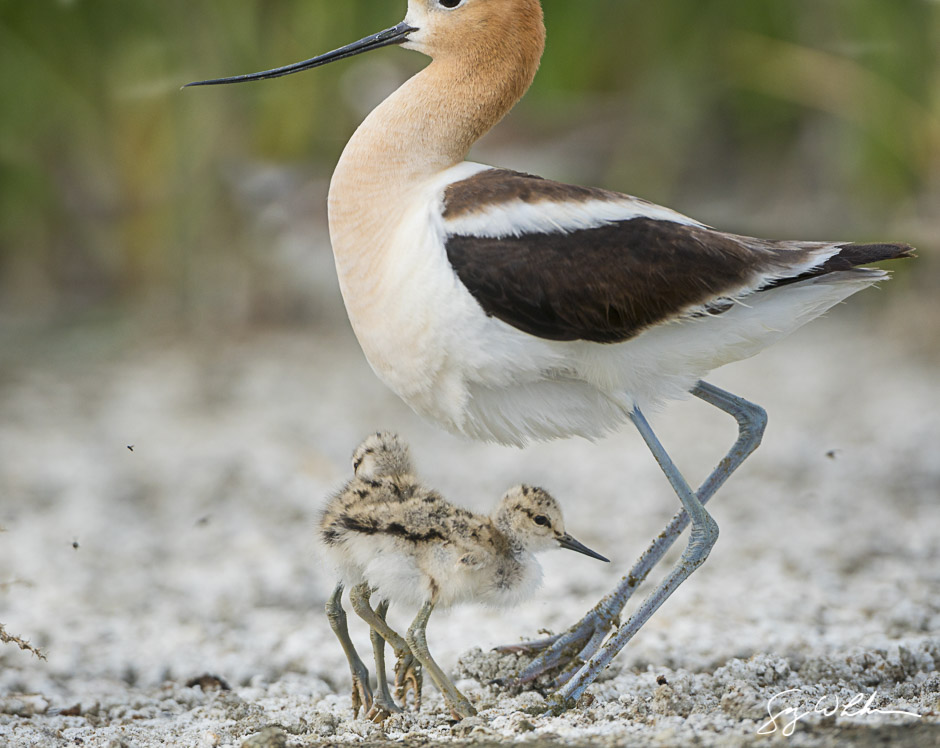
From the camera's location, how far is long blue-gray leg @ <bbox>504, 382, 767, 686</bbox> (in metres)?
3.40

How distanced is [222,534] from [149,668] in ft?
4.81

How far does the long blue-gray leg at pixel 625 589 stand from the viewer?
3398 millimetres

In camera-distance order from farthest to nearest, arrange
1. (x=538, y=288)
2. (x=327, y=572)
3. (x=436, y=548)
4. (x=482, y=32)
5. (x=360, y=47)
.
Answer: (x=360, y=47) → (x=482, y=32) → (x=327, y=572) → (x=436, y=548) → (x=538, y=288)

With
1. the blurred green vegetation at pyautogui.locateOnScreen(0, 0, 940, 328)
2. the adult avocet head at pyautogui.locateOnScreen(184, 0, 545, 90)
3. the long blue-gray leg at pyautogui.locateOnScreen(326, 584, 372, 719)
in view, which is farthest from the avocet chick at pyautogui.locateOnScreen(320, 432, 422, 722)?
the blurred green vegetation at pyautogui.locateOnScreen(0, 0, 940, 328)

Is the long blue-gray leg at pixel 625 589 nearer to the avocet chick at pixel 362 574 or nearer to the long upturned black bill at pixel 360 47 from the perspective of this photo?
the avocet chick at pixel 362 574

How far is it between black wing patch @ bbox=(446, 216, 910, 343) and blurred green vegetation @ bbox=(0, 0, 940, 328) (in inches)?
187

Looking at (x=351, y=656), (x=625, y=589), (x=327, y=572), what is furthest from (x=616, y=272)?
(x=351, y=656)

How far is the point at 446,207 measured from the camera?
10.2 ft

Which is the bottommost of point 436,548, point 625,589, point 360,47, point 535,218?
point 625,589

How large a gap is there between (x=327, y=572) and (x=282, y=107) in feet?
18.9

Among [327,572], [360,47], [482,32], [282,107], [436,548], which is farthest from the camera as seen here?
[282,107]

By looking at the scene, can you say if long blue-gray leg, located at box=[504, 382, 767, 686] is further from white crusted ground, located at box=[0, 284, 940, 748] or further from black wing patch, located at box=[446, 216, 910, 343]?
black wing patch, located at box=[446, 216, 910, 343]

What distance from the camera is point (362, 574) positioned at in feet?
10.5

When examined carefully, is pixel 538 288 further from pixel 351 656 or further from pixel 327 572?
pixel 351 656
